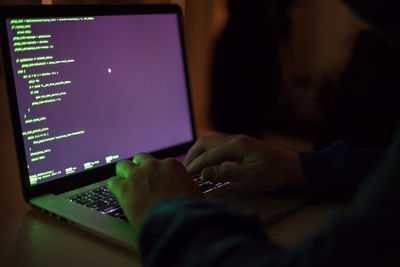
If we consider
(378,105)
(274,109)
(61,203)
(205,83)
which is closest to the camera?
(61,203)

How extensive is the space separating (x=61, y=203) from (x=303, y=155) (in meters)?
0.49

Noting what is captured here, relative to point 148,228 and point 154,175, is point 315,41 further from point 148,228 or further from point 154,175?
point 148,228

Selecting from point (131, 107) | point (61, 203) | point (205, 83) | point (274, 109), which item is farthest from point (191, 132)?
point (274, 109)

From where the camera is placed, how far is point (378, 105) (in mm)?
1604

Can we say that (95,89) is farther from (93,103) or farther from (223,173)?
(223,173)

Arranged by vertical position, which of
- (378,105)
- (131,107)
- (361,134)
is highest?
→ (131,107)

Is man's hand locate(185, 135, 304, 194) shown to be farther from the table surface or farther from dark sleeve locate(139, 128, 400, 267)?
dark sleeve locate(139, 128, 400, 267)

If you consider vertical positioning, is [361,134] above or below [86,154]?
below

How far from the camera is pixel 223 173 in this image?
82 cm

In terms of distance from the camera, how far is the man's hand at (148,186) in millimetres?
633

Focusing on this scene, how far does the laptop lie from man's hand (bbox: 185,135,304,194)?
4 cm

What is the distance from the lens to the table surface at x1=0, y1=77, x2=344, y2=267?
0.63 m

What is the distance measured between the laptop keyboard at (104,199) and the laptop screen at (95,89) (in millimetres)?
74

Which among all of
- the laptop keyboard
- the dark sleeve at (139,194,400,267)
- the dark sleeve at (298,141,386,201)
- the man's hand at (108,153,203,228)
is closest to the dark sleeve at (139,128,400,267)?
the dark sleeve at (139,194,400,267)
